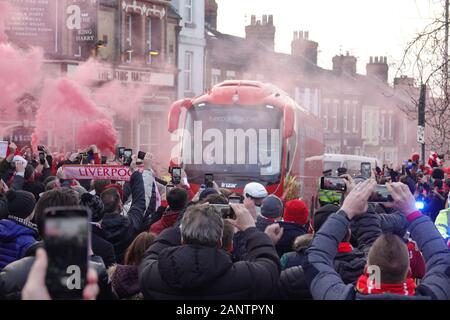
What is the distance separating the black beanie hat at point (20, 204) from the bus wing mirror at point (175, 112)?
10836mm

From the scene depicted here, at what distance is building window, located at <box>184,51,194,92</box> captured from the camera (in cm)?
3466

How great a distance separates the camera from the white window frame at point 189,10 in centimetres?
3550

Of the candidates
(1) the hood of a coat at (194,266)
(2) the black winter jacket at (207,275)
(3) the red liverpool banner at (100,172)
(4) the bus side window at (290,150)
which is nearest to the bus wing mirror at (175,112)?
(4) the bus side window at (290,150)

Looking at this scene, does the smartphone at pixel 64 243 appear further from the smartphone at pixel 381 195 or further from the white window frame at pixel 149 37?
the white window frame at pixel 149 37

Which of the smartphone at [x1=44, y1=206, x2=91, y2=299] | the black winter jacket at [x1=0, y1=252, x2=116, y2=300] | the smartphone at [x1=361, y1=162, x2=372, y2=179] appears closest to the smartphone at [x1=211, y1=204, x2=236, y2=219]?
the black winter jacket at [x1=0, y1=252, x2=116, y2=300]

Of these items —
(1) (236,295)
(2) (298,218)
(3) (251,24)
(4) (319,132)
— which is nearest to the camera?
(1) (236,295)

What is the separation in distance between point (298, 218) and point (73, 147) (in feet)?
66.0

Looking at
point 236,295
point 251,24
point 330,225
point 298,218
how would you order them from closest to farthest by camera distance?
point 330,225 → point 236,295 → point 298,218 → point 251,24

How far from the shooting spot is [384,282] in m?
3.72

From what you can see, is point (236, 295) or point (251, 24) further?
point (251, 24)

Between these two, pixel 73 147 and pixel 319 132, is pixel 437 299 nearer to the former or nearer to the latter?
pixel 319 132

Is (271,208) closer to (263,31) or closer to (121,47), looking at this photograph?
(121,47)

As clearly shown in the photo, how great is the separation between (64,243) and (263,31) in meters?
39.9
